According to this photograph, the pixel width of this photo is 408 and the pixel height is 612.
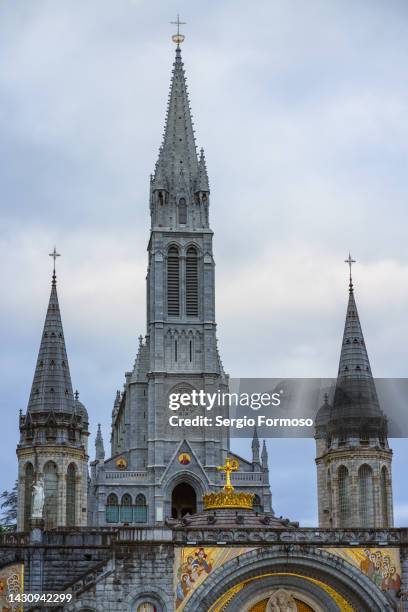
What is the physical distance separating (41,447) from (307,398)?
19.0 m

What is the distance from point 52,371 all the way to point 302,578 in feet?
133

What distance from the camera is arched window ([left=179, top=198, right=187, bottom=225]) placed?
127000mm

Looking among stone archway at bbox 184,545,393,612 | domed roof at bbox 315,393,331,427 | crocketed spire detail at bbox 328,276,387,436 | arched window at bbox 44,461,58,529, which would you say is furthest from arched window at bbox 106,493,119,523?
stone archway at bbox 184,545,393,612

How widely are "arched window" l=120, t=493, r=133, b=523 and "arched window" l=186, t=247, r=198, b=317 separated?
17685 millimetres

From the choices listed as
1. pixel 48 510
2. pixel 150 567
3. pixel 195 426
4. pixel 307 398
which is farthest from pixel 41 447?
pixel 150 567

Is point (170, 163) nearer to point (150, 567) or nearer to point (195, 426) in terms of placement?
point (195, 426)

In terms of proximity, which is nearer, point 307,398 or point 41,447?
point 307,398

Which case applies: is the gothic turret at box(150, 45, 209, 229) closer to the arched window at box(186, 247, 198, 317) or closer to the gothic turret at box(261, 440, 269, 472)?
the arched window at box(186, 247, 198, 317)

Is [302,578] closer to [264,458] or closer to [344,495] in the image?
[344,495]

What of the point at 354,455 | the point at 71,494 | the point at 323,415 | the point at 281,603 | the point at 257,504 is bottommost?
the point at 281,603

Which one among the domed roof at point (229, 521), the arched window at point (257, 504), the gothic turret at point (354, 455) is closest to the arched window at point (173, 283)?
the arched window at point (257, 504)

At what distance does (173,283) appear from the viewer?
125 meters

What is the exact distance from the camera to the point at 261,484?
4542 inches

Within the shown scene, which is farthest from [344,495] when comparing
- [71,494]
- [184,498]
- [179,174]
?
[179,174]
